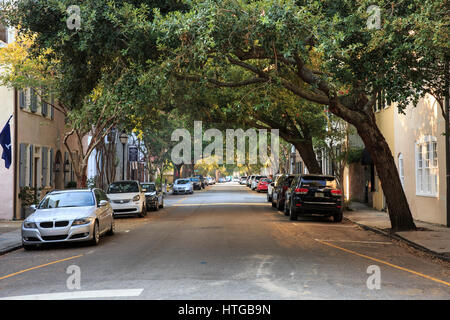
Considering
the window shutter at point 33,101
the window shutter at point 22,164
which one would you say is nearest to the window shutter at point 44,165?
the window shutter at point 33,101

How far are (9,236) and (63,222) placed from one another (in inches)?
169

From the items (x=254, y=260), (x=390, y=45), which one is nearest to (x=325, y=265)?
(x=254, y=260)

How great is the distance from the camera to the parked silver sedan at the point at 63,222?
13.6 m

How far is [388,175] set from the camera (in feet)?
56.6

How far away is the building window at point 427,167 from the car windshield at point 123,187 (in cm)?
1202

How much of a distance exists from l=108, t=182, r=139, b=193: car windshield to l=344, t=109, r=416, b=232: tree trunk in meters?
11.5

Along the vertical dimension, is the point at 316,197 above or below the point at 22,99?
below

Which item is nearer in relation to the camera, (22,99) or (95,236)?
(95,236)

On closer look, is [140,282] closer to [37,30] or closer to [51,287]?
[51,287]

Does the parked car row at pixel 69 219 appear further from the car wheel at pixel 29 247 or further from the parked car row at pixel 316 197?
the parked car row at pixel 316 197

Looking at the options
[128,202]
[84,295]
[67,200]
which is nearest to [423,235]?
[67,200]

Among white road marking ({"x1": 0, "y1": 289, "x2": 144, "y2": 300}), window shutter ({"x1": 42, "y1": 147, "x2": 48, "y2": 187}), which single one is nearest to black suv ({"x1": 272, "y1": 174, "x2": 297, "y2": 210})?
window shutter ({"x1": 42, "y1": 147, "x2": 48, "y2": 187})

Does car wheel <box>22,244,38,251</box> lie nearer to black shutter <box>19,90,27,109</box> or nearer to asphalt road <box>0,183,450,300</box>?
asphalt road <box>0,183,450,300</box>

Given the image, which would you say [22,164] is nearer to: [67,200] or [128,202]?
[128,202]
